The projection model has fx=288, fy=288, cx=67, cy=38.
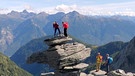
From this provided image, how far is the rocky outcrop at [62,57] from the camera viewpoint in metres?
59.5

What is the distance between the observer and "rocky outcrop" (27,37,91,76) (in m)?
59.5

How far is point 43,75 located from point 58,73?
22.3 feet

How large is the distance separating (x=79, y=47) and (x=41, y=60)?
8686mm

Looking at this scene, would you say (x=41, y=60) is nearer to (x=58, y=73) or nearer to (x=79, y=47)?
(x=58, y=73)

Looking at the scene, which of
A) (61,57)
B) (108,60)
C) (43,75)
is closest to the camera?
(61,57)

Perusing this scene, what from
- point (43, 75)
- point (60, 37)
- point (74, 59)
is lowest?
point (43, 75)

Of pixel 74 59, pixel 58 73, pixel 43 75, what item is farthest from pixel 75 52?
pixel 43 75

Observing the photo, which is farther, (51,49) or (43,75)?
(43,75)

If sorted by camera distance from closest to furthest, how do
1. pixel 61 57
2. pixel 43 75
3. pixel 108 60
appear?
pixel 61 57
pixel 108 60
pixel 43 75

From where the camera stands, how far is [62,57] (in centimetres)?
5931

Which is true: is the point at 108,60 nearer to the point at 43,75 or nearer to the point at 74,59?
the point at 74,59

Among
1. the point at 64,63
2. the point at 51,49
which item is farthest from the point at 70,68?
the point at 51,49

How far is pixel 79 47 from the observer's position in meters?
62.7

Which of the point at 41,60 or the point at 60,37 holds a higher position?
the point at 60,37
